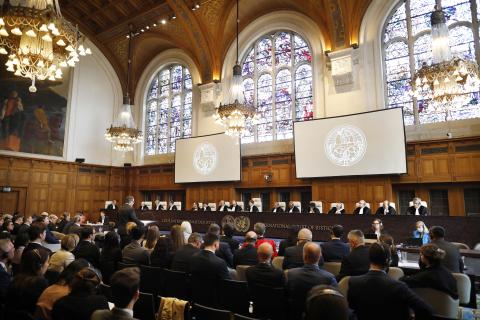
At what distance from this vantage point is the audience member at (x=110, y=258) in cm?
390

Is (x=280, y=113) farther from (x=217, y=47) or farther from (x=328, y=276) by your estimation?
(x=328, y=276)

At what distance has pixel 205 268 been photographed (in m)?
3.32

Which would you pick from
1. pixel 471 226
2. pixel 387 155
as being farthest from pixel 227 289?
pixel 387 155

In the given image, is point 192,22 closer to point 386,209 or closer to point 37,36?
point 37,36

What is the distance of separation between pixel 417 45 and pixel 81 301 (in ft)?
36.9

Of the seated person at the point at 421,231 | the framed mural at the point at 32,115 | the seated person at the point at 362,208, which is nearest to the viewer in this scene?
the seated person at the point at 421,231

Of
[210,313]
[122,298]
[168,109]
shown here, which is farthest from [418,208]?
[168,109]

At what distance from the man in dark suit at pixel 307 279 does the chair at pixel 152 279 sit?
145cm

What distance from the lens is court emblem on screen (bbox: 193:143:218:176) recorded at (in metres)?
13.3

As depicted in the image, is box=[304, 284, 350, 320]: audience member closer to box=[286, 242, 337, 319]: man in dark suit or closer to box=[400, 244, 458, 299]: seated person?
box=[286, 242, 337, 319]: man in dark suit

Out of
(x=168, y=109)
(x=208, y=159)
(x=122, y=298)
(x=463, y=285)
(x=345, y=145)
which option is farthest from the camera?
(x=168, y=109)

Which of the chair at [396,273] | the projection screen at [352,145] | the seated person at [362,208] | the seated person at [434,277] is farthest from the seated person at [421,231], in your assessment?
the seated person at [434,277]

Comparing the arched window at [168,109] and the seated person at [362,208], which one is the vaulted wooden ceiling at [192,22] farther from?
the seated person at [362,208]

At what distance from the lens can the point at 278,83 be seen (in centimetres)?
1280
